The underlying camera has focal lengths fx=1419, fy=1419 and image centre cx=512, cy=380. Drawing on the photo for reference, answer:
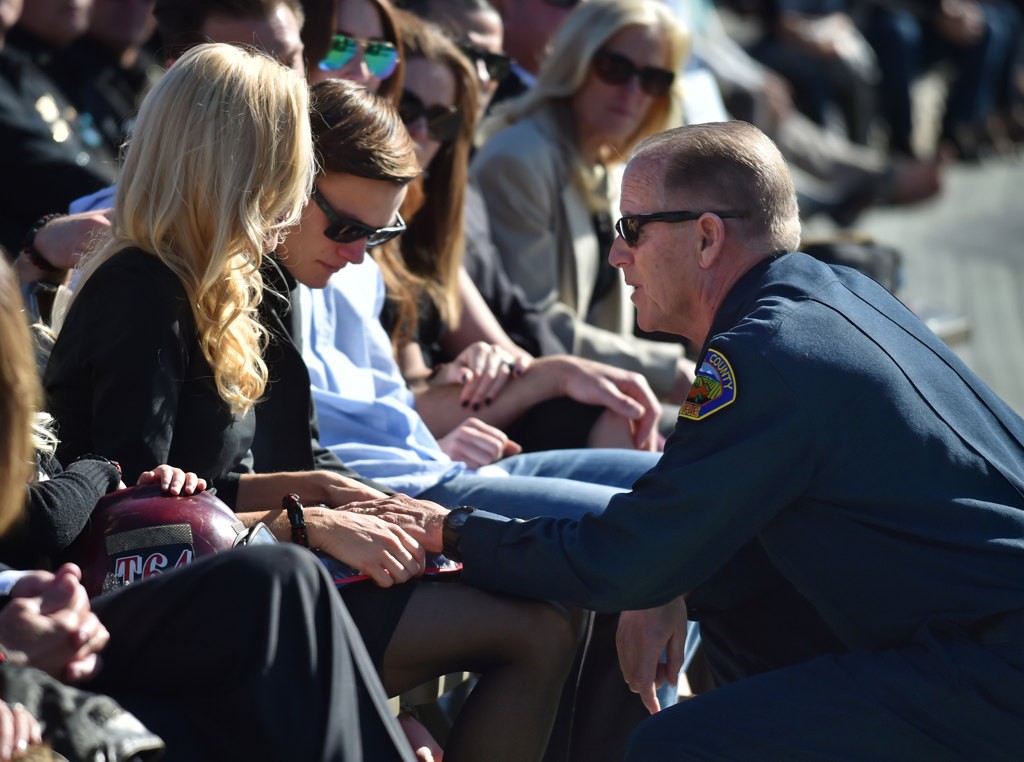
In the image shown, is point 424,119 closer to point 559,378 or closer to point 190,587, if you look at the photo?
point 559,378

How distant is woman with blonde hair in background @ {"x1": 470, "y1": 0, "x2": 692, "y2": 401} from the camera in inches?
180

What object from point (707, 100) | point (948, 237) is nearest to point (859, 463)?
point (707, 100)

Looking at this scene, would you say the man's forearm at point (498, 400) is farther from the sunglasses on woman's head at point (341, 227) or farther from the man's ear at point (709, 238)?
the man's ear at point (709, 238)

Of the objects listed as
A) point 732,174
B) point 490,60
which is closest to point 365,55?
point 490,60

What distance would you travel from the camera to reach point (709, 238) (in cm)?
261

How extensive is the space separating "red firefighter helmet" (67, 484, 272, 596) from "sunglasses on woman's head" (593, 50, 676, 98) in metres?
2.72

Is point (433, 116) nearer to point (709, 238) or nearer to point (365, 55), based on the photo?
point (365, 55)

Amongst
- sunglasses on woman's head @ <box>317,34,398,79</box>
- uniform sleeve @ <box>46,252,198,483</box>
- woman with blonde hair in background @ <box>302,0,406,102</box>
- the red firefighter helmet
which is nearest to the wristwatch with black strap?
the red firefighter helmet

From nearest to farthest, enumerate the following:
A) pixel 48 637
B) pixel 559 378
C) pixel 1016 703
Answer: pixel 48 637 < pixel 1016 703 < pixel 559 378

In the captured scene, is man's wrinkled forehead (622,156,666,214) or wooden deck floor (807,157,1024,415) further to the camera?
wooden deck floor (807,157,1024,415)

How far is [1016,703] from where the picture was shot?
7.60ft

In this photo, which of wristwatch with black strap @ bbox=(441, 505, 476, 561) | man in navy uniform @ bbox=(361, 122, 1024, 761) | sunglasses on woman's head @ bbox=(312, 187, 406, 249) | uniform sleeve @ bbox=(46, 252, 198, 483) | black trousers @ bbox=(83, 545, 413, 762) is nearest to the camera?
black trousers @ bbox=(83, 545, 413, 762)

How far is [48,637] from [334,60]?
7.30ft

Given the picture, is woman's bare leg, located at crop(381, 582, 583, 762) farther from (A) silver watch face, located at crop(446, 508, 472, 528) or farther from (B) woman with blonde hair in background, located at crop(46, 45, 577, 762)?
(A) silver watch face, located at crop(446, 508, 472, 528)
